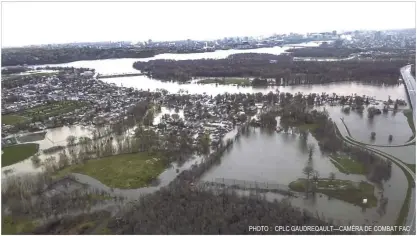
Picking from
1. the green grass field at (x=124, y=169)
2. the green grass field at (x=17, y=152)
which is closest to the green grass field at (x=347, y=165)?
the green grass field at (x=124, y=169)

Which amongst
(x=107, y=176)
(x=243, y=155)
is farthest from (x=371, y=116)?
(x=107, y=176)

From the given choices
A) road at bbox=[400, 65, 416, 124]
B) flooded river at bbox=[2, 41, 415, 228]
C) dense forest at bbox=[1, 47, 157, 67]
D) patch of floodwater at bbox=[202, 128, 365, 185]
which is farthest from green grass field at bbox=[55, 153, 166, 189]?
dense forest at bbox=[1, 47, 157, 67]

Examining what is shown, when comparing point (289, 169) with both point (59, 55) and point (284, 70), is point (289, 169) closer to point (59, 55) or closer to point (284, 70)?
point (284, 70)

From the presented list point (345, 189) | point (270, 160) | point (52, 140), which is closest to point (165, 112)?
point (52, 140)

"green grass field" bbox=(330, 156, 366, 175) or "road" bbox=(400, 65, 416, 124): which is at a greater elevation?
"road" bbox=(400, 65, 416, 124)

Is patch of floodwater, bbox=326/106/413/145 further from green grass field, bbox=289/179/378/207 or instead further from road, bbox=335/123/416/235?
green grass field, bbox=289/179/378/207

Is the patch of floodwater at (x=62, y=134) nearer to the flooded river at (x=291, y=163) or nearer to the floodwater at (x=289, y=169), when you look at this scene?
the flooded river at (x=291, y=163)

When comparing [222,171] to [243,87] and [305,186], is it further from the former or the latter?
[243,87]
